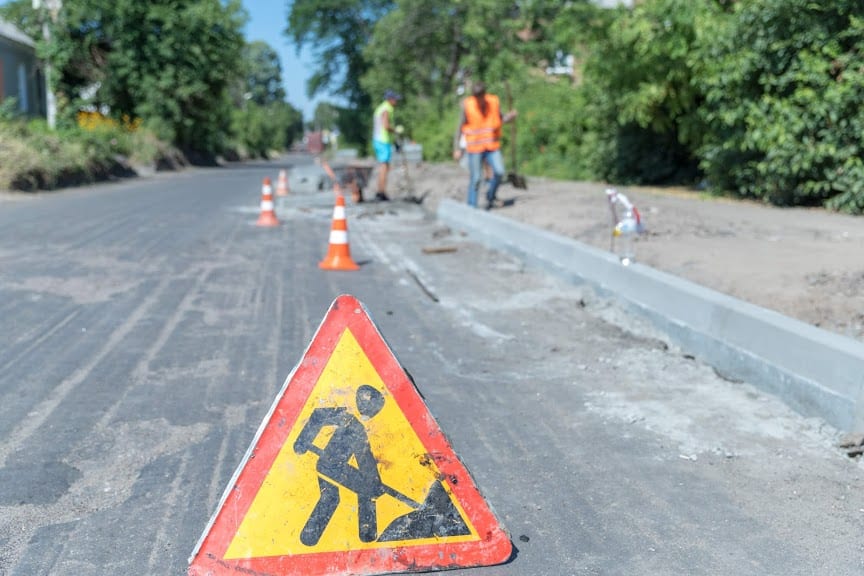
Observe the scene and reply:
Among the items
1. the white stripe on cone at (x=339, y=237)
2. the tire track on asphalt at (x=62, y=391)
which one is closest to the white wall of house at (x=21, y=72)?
the white stripe on cone at (x=339, y=237)

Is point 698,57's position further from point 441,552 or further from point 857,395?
point 441,552

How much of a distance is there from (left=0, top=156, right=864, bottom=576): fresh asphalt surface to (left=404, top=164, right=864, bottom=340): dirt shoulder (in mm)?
942

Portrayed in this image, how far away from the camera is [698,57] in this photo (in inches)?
547

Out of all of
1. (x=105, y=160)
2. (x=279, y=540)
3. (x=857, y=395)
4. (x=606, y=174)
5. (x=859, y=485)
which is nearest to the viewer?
(x=279, y=540)

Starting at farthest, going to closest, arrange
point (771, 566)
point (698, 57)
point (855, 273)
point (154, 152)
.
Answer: point (154, 152)
point (698, 57)
point (855, 273)
point (771, 566)

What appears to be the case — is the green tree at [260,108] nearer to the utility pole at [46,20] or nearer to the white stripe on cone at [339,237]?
the utility pole at [46,20]

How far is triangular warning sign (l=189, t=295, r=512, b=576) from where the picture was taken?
114 inches

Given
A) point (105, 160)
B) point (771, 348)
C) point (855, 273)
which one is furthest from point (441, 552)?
point (105, 160)

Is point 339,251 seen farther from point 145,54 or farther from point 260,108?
point 260,108

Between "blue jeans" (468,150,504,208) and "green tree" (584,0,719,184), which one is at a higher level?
"green tree" (584,0,719,184)

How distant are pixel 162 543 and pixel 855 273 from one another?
5735 millimetres

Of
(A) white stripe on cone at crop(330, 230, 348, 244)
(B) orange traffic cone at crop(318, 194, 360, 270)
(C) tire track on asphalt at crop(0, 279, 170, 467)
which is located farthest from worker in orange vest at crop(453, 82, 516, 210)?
(C) tire track on asphalt at crop(0, 279, 170, 467)

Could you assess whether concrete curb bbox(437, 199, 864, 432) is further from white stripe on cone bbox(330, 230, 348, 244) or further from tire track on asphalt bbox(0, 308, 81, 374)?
tire track on asphalt bbox(0, 308, 81, 374)

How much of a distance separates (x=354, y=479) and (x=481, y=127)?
1044 cm
